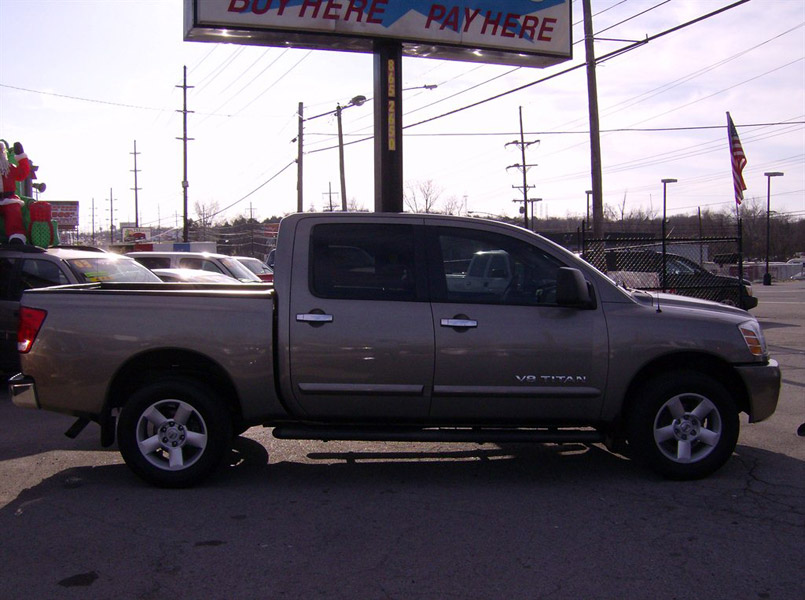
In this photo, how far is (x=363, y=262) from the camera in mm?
5609

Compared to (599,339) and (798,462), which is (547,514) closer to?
(599,339)

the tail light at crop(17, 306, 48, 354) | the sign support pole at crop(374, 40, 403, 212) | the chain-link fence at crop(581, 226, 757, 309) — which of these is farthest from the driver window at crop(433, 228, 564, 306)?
the chain-link fence at crop(581, 226, 757, 309)

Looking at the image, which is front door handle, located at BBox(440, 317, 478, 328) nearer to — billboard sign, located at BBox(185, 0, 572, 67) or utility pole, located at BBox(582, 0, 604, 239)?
billboard sign, located at BBox(185, 0, 572, 67)

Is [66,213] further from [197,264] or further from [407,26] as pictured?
[407,26]

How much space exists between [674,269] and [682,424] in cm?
1112

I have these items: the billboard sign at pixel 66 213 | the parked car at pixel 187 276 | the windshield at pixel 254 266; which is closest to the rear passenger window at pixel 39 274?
the parked car at pixel 187 276

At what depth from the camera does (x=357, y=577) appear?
4000 millimetres

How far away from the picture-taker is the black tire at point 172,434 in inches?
214

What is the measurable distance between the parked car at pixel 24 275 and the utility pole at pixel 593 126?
12.4 meters

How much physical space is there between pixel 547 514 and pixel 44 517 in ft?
10.7

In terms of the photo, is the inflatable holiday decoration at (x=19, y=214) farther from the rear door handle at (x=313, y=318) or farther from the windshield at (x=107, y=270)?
the rear door handle at (x=313, y=318)

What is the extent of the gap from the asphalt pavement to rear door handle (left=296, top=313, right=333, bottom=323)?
4.03 ft

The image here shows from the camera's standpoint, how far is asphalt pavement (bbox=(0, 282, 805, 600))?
12.9 ft

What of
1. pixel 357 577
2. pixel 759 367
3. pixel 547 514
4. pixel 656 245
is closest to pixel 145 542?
pixel 357 577
